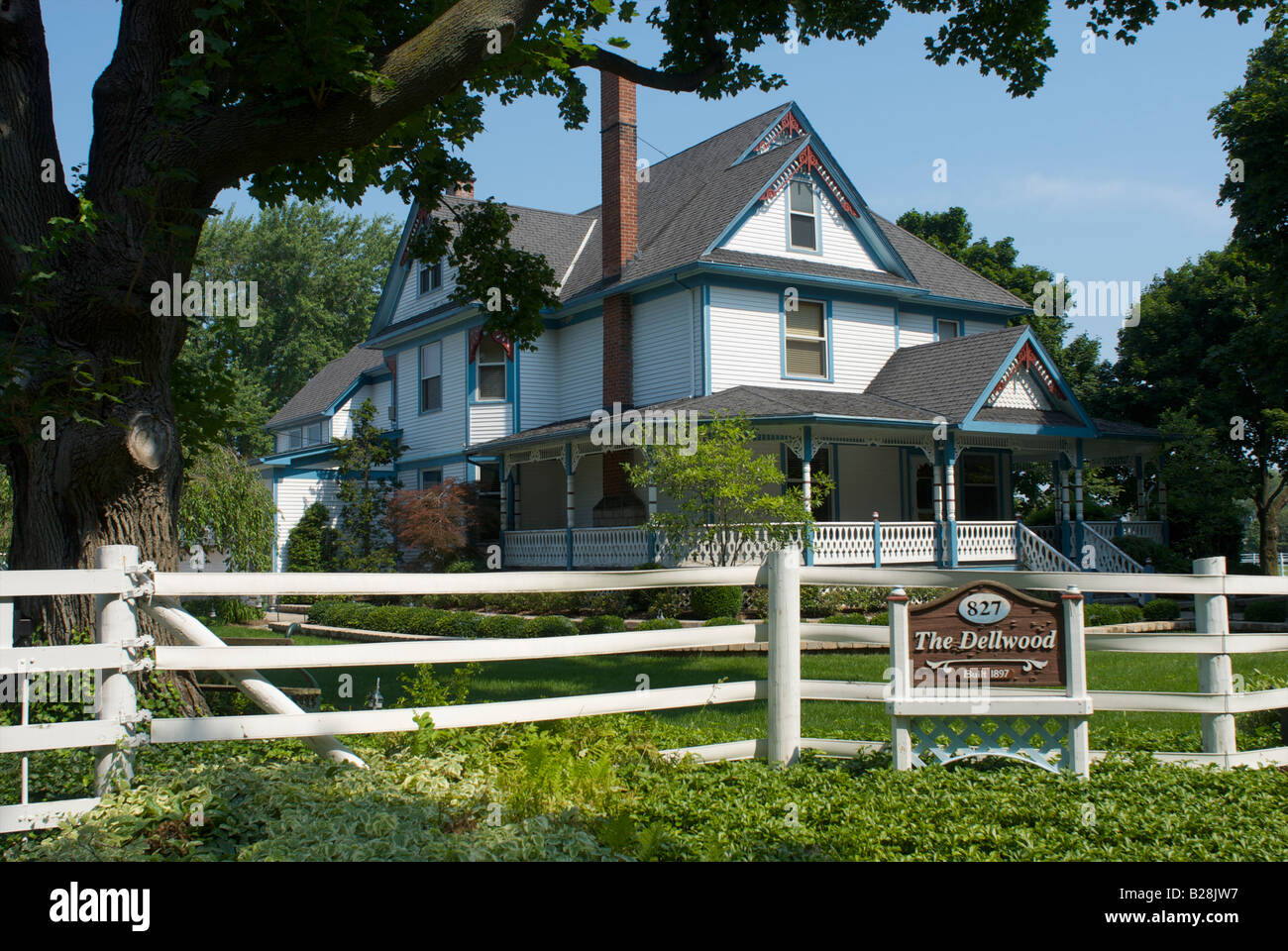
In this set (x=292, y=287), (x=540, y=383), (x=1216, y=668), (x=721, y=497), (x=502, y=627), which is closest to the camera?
(x=1216, y=668)

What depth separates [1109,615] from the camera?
17.8 m

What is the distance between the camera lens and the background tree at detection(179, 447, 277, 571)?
22344mm

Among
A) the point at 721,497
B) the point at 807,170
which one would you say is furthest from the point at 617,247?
the point at 721,497

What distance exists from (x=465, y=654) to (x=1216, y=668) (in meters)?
4.62

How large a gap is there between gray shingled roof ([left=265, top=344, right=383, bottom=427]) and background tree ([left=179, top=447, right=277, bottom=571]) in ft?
42.0

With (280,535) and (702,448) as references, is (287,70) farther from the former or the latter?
(280,535)

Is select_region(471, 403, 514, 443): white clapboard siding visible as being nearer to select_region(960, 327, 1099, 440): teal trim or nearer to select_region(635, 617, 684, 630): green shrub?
select_region(635, 617, 684, 630): green shrub

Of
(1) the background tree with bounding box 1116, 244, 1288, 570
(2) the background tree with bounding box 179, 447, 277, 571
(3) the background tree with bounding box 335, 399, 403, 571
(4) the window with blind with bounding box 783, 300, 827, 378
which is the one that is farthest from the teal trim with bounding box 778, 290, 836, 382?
(2) the background tree with bounding box 179, 447, 277, 571

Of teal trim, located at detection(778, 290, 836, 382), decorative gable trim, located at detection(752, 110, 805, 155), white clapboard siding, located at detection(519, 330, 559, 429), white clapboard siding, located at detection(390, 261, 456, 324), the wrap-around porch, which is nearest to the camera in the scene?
the wrap-around porch

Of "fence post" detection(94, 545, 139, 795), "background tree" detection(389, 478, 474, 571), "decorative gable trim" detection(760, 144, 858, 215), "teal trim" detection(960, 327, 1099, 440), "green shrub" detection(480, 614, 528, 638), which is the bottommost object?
"green shrub" detection(480, 614, 528, 638)

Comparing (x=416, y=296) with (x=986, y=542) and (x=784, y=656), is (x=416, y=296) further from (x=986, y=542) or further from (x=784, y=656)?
(x=784, y=656)

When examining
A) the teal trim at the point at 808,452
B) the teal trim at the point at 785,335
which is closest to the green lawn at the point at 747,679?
the teal trim at the point at 808,452
